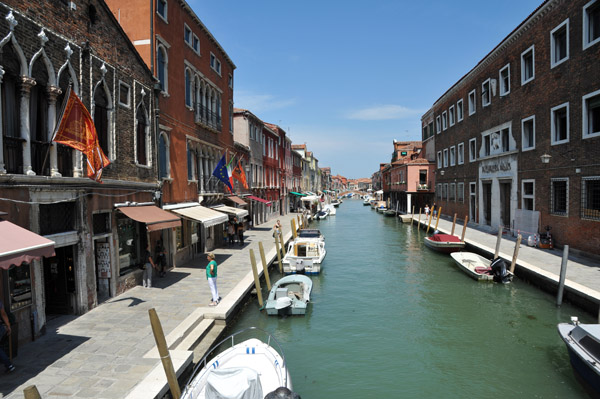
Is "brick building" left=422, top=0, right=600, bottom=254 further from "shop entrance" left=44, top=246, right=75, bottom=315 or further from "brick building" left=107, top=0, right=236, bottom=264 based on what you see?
"shop entrance" left=44, top=246, right=75, bottom=315

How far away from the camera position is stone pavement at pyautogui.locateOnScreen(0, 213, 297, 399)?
239 inches

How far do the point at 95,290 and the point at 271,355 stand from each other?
5559mm

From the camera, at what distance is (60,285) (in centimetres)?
939

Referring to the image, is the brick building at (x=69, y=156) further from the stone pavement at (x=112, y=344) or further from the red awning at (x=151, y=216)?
the stone pavement at (x=112, y=344)

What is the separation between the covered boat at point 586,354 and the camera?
22.6 ft

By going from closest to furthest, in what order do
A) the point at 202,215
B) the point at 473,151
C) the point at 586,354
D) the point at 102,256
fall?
the point at 586,354
the point at 102,256
the point at 202,215
the point at 473,151

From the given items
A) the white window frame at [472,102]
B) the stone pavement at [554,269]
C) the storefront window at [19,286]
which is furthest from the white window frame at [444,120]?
the storefront window at [19,286]

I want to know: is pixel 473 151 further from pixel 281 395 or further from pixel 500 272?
pixel 281 395

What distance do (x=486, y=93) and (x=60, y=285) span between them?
26.3 m

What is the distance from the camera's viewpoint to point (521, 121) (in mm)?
20672

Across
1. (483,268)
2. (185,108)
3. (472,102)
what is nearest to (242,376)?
(185,108)

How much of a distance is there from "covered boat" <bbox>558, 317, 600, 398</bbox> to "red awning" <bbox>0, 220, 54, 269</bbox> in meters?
9.96

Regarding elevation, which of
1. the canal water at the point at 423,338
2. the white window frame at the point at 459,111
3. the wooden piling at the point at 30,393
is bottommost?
the canal water at the point at 423,338

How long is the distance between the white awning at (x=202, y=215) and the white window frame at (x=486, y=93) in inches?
765
